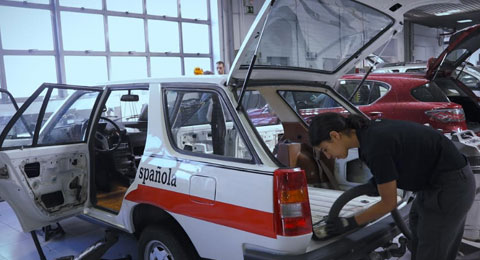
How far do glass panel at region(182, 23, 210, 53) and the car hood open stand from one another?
7539 millimetres

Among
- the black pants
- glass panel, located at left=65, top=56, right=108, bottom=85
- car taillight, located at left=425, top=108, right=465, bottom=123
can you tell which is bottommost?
the black pants

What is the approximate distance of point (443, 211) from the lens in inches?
81.0

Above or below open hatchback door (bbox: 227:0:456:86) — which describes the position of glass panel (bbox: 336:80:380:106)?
below

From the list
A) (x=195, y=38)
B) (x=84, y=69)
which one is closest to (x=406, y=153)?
(x=84, y=69)

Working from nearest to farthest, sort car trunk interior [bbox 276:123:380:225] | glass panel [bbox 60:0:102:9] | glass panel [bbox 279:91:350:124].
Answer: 1. car trunk interior [bbox 276:123:380:225]
2. glass panel [bbox 279:91:350:124]
3. glass panel [bbox 60:0:102:9]

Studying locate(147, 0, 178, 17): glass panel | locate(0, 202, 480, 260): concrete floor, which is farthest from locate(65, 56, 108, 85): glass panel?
locate(0, 202, 480, 260): concrete floor

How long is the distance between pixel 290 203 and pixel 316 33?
1.33 m

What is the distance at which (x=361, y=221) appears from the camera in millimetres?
2141

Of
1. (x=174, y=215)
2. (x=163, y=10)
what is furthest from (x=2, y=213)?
(x=163, y=10)

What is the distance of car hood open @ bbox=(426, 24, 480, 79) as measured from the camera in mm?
4789

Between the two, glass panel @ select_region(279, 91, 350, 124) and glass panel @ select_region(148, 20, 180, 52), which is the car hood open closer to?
glass panel @ select_region(279, 91, 350, 124)

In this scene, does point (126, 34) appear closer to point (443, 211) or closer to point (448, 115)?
point (448, 115)

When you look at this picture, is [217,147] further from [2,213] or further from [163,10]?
[163,10]

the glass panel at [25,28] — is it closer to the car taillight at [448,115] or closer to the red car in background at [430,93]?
the red car in background at [430,93]
